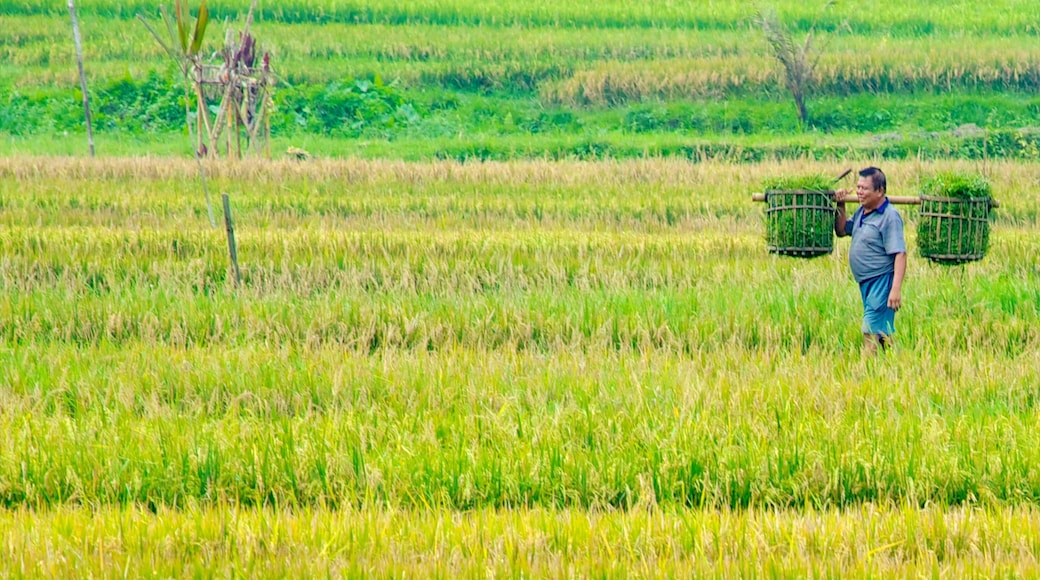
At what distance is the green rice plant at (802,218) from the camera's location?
7.79 meters

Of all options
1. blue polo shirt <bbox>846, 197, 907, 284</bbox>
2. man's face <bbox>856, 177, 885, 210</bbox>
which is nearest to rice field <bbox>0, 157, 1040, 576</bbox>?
blue polo shirt <bbox>846, 197, 907, 284</bbox>

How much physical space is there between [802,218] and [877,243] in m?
0.75

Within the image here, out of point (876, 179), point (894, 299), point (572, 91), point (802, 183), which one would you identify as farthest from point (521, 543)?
point (572, 91)

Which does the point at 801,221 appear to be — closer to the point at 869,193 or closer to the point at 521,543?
the point at 869,193

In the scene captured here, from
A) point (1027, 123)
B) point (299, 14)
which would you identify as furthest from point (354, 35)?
point (1027, 123)

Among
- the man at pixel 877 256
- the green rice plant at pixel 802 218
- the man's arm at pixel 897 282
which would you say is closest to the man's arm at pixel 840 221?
the green rice plant at pixel 802 218

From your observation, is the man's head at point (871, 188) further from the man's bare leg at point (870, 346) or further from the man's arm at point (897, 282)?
the man's bare leg at point (870, 346)

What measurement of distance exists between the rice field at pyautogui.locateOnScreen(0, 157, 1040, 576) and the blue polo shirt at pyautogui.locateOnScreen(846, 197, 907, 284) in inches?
20.0

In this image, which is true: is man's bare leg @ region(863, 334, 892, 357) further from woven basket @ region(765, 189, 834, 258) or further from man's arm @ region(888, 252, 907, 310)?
woven basket @ region(765, 189, 834, 258)

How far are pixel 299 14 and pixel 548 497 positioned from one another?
29.5 metres

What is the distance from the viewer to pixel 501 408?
5863 millimetres

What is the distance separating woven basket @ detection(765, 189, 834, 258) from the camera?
7789 mm

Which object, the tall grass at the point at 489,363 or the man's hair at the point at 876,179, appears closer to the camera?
the tall grass at the point at 489,363

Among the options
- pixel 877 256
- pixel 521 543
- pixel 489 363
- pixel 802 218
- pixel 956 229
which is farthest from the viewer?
pixel 802 218
